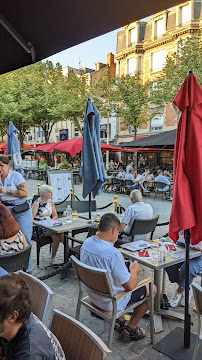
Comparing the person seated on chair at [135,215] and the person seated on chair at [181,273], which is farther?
the person seated on chair at [135,215]

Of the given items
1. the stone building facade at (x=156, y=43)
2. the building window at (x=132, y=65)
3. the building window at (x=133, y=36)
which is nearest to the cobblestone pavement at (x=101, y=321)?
the stone building facade at (x=156, y=43)

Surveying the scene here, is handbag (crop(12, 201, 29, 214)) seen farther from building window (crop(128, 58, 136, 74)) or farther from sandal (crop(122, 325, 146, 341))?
building window (crop(128, 58, 136, 74))

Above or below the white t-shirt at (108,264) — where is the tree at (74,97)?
above

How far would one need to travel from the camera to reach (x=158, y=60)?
1217 inches

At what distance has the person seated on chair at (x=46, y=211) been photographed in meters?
5.26

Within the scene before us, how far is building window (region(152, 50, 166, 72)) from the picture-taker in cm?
3042

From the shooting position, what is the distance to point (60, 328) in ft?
5.90

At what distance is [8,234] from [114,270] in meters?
1.41

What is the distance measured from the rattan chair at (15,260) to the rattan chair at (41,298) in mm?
932

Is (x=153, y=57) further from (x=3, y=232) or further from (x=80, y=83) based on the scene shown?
(x=3, y=232)

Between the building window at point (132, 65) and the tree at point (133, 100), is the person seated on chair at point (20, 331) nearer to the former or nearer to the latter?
the tree at point (133, 100)

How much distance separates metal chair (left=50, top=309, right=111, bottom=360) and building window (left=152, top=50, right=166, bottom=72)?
32167 millimetres

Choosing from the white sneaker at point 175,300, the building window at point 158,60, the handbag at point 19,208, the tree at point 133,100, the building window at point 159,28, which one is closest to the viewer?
the white sneaker at point 175,300

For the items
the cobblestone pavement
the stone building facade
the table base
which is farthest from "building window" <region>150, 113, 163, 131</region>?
the table base
